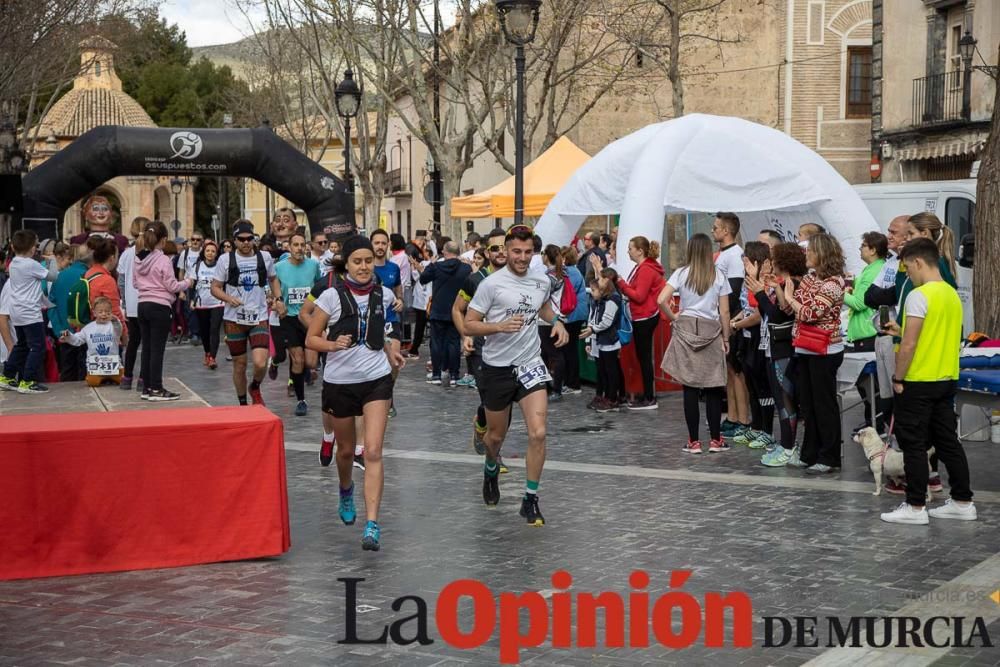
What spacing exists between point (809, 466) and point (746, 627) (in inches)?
174

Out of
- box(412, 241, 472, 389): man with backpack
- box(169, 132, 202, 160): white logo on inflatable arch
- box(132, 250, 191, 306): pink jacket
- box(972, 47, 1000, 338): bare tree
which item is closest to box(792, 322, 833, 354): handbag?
box(972, 47, 1000, 338): bare tree

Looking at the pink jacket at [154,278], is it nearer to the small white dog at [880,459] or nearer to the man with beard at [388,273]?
the man with beard at [388,273]

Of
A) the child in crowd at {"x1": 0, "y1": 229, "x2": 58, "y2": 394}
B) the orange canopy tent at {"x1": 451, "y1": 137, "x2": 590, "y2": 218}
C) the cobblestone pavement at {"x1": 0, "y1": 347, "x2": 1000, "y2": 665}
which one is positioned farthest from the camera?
the orange canopy tent at {"x1": 451, "y1": 137, "x2": 590, "y2": 218}

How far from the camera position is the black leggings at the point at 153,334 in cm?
1257

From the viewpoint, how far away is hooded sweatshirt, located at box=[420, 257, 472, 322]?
16.8m

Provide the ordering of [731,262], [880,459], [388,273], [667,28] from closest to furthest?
[880,459] → [731,262] → [388,273] → [667,28]

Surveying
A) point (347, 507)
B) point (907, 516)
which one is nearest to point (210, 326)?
point (347, 507)

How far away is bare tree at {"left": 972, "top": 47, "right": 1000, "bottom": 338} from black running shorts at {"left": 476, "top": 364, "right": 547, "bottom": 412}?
5487mm

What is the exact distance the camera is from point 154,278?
509 inches

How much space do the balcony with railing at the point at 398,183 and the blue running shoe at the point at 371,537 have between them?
5470 cm

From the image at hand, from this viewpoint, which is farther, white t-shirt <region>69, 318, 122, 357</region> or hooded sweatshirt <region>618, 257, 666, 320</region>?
hooded sweatshirt <region>618, 257, 666, 320</region>

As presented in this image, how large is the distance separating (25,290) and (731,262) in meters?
7.20

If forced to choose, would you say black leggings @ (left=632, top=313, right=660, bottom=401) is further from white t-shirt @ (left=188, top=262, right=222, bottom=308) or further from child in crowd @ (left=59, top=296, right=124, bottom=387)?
white t-shirt @ (left=188, top=262, right=222, bottom=308)

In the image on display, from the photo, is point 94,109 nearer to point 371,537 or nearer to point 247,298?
point 247,298
